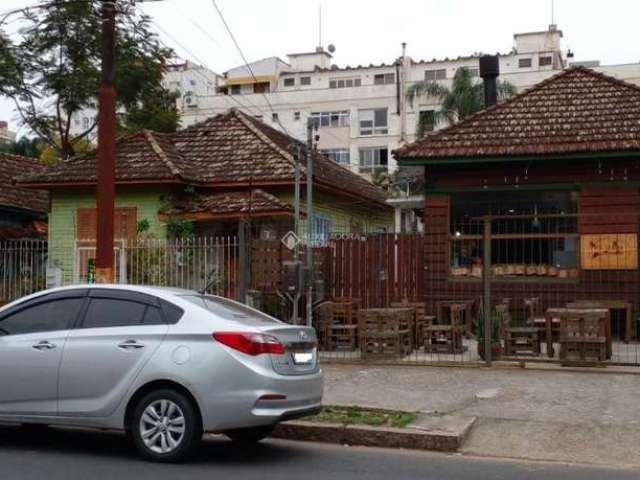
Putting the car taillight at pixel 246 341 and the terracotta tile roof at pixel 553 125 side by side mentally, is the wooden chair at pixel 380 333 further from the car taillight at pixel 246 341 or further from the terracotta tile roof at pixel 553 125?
the car taillight at pixel 246 341

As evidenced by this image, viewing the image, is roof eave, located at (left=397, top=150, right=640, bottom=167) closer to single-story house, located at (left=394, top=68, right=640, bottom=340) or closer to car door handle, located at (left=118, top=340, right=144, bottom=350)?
single-story house, located at (left=394, top=68, right=640, bottom=340)

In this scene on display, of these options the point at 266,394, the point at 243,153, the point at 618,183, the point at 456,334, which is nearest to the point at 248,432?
the point at 266,394

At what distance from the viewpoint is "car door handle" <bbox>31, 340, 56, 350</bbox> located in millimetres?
7762

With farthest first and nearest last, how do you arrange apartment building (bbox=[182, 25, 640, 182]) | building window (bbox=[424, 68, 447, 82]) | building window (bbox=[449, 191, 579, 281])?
building window (bbox=[424, 68, 447, 82])
apartment building (bbox=[182, 25, 640, 182])
building window (bbox=[449, 191, 579, 281])

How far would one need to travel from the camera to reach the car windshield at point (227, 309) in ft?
25.7

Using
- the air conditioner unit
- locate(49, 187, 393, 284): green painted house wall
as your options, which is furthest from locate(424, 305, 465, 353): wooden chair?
the air conditioner unit

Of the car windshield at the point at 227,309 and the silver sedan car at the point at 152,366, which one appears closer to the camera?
the silver sedan car at the point at 152,366

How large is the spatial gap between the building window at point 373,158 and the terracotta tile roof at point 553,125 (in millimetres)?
37729

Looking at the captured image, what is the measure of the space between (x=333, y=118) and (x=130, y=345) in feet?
174

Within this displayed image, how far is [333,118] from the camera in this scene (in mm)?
59688

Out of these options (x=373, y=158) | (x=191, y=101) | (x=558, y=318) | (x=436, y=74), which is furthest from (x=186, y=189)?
(x=436, y=74)

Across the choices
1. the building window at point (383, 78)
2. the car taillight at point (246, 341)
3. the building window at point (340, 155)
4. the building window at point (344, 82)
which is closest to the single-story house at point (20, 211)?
the car taillight at point (246, 341)

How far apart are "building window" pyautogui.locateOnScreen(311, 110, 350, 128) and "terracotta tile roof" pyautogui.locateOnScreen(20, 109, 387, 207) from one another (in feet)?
120

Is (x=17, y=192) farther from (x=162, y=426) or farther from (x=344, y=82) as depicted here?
(x=344, y=82)
